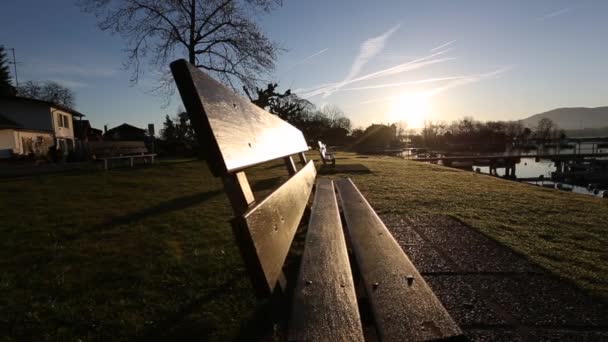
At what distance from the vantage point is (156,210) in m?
4.99

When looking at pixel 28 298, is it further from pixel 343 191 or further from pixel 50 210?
pixel 50 210

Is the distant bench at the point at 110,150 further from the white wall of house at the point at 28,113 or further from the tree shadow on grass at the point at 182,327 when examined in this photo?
the white wall of house at the point at 28,113

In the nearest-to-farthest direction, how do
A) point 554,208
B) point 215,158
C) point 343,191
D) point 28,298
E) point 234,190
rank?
point 215,158 < point 234,190 < point 28,298 < point 343,191 < point 554,208

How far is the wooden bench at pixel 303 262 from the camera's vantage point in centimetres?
87

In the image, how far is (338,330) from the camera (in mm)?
870

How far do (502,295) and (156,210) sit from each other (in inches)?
192

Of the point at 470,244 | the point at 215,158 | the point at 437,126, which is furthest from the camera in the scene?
the point at 437,126

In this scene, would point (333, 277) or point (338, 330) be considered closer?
point (338, 330)

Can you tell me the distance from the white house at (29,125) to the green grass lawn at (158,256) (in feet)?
68.2

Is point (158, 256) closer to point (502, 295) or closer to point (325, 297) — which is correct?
point (325, 297)

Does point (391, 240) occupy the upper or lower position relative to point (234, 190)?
lower

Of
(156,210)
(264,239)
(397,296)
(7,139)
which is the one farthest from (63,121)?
(397,296)

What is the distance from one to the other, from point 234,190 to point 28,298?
6.68ft

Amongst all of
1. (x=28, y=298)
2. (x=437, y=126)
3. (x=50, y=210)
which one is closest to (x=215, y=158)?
(x=28, y=298)
